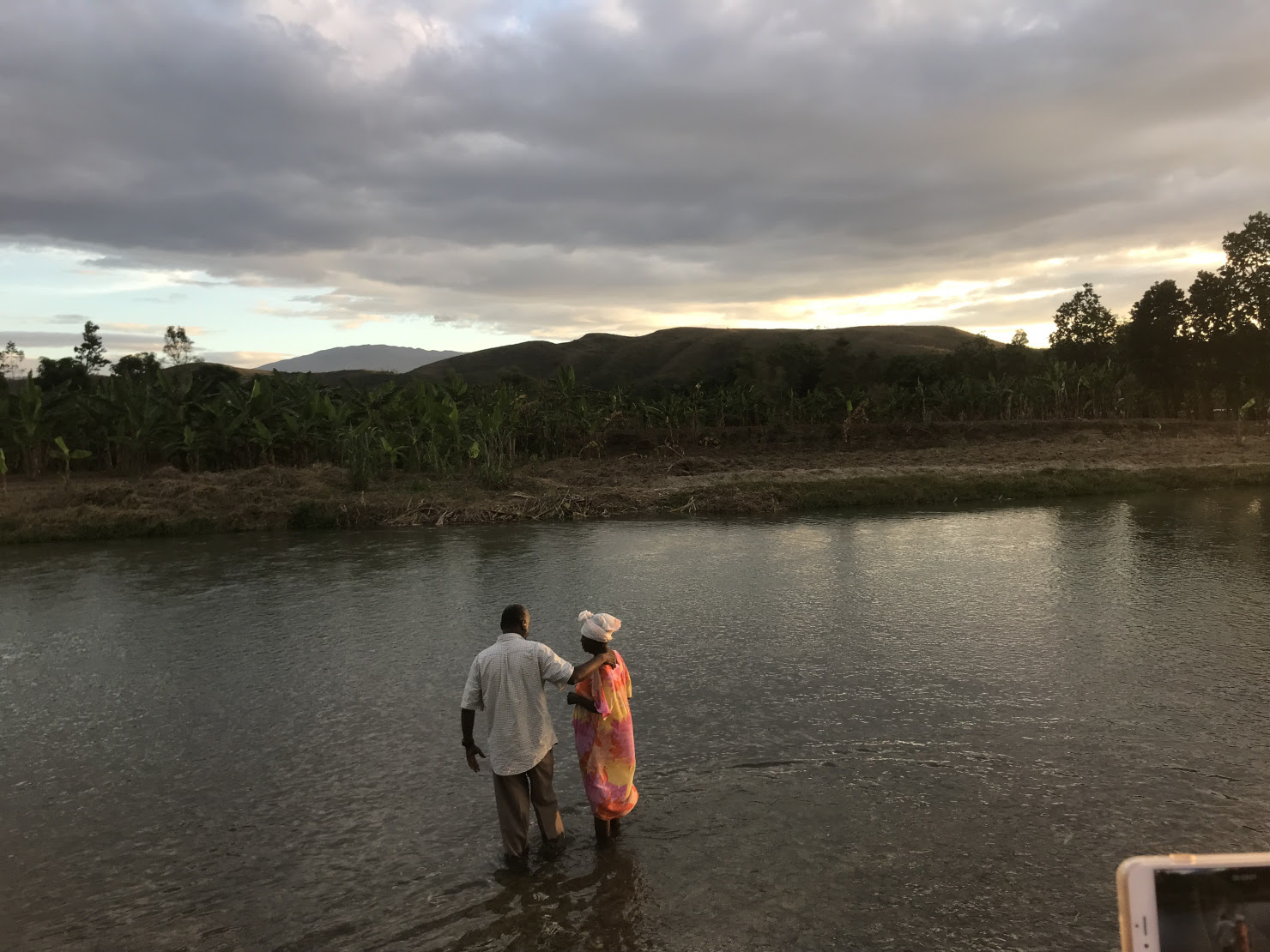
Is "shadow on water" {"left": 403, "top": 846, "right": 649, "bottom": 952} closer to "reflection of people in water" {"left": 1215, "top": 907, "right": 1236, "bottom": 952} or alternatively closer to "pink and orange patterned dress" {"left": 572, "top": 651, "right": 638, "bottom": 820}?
"pink and orange patterned dress" {"left": 572, "top": 651, "right": 638, "bottom": 820}

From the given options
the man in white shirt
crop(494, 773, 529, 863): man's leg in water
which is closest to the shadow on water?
crop(494, 773, 529, 863): man's leg in water

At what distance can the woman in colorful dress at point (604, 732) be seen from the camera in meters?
5.36

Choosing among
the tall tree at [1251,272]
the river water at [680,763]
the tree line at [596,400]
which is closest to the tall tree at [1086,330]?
the tree line at [596,400]

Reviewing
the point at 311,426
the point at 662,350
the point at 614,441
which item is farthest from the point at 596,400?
the point at 662,350

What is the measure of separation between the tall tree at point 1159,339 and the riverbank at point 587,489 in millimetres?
22260

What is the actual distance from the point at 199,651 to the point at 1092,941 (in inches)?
403

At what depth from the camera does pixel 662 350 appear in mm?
126250

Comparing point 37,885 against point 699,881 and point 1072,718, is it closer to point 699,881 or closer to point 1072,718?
point 699,881

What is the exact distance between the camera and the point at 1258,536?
17.3m

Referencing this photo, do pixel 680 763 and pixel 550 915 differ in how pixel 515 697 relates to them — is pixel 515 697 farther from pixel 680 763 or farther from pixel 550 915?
pixel 680 763

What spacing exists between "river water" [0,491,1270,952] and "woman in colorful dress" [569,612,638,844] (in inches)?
15.1

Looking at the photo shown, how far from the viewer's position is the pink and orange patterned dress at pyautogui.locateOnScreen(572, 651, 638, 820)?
5.37 metres

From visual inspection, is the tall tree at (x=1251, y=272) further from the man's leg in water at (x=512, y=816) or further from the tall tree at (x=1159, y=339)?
the man's leg in water at (x=512, y=816)

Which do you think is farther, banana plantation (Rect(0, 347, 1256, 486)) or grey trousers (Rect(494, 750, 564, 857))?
banana plantation (Rect(0, 347, 1256, 486))
